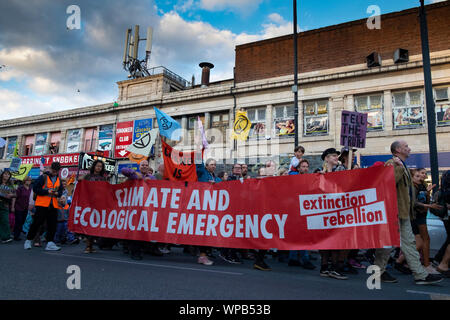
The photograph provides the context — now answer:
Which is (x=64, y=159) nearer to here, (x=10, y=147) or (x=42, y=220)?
(x=10, y=147)

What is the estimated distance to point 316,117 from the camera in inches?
750

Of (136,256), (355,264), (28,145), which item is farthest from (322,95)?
(28,145)

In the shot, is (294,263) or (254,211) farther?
(294,263)

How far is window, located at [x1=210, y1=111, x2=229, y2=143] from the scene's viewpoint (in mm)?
22312

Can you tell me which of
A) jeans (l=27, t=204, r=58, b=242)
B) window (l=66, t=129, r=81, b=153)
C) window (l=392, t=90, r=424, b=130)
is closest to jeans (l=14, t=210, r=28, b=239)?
jeans (l=27, t=204, r=58, b=242)

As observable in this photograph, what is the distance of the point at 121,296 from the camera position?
3.24 m

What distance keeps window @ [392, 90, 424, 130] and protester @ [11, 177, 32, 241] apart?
1731 cm

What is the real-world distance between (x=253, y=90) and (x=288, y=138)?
414cm

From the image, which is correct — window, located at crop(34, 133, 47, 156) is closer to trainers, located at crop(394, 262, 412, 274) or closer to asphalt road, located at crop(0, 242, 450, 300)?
asphalt road, located at crop(0, 242, 450, 300)

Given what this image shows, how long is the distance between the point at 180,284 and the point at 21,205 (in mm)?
8136

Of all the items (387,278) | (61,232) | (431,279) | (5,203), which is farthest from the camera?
→ (61,232)

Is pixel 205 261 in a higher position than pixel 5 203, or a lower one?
lower
